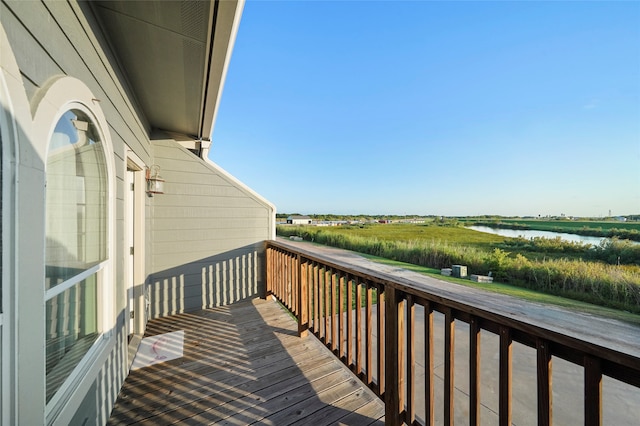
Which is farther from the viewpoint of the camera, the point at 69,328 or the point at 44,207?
the point at 69,328

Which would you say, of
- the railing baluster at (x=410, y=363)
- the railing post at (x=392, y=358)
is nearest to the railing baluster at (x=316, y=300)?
the railing post at (x=392, y=358)

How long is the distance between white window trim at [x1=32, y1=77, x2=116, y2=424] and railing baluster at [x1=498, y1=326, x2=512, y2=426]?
1.77 meters

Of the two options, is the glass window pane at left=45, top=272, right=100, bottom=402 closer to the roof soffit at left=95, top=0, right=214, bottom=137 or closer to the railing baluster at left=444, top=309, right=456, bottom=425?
the roof soffit at left=95, top=0, right=214, bottom=137

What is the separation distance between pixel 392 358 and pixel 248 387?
1189 millimetres

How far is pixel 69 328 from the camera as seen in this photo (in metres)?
1.19

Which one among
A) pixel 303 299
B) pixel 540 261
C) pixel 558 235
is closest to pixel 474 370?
pixel 303 299

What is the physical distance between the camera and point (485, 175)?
10031 mm

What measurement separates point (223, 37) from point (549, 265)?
5.30 meters

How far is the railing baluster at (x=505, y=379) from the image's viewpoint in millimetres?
1003

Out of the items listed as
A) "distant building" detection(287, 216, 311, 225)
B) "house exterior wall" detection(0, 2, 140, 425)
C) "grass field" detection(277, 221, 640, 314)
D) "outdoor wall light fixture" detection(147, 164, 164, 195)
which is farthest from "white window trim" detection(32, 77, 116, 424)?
"distant building" detection(287, 216, 311, 225)

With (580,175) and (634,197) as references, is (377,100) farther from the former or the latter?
(634,197)

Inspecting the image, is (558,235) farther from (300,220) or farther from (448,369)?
(300,220)

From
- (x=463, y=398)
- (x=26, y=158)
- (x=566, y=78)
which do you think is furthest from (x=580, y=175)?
(x=26, y=158)

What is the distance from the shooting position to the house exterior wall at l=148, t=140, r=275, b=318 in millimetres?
3229
